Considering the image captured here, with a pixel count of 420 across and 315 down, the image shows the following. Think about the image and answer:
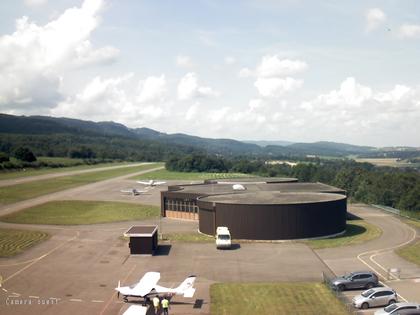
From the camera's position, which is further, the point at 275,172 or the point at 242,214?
the point at 275,172

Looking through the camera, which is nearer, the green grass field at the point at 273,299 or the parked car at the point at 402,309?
the parked car at the point at 402,309

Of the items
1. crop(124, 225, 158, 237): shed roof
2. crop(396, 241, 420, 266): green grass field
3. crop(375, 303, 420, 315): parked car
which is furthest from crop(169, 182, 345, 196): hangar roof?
crop(375, 303, 420, 315): parked car

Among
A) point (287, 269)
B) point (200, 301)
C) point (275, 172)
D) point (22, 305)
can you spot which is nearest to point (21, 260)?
point (22, 305)

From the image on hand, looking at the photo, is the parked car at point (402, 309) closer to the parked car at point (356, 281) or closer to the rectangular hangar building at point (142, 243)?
the parked car at point (356, 281)

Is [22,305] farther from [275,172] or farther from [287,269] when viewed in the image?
[275,172]

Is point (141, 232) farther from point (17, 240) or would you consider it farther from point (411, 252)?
point (411, 252)

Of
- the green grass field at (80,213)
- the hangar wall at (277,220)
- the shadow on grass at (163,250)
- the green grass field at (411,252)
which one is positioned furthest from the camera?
the green grass field at (80,213)

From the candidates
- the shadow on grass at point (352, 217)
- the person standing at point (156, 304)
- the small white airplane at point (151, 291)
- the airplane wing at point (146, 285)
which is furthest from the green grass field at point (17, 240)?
the shadow on grass at point (352, 217)
